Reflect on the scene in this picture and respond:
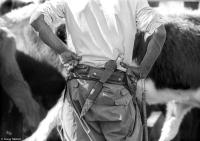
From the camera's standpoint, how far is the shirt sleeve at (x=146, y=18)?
2.45 metres

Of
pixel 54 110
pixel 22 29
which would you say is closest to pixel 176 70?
pixel 54 110

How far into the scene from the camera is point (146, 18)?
247cm

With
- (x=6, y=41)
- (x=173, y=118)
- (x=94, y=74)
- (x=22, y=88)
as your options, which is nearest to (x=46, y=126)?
(x=22, y=88)

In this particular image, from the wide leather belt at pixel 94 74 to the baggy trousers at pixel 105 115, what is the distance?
0.02m

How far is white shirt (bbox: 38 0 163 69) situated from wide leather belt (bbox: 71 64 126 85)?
31mm

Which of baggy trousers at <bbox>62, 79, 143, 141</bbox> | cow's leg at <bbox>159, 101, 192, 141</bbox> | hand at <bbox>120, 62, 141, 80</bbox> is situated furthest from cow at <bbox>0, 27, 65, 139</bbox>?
hand at <bbox>120, 62, 141, 80</bbox>

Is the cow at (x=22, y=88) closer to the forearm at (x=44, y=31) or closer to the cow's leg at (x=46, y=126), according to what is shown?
the cow's leg at (x=46, y=126)

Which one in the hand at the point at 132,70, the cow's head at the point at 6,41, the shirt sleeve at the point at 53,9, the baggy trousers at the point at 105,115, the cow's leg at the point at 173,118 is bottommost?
the cow's leg at the point at 173,118

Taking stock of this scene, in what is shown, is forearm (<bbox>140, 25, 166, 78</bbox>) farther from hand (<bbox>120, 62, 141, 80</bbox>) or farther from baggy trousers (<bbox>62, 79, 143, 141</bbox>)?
baggy trousers (<bbox>62, 79, 143, 141</bbox>)

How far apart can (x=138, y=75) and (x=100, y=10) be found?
0.40 meters

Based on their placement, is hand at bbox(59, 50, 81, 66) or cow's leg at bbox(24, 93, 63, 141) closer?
hand at bbox(59, 50, 81, 66)

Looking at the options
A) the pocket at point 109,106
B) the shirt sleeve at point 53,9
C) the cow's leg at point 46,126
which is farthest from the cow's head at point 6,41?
the pocket at point 109,106

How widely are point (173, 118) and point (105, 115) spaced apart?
210cm

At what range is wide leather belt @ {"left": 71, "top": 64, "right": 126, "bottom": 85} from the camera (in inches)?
96.0
